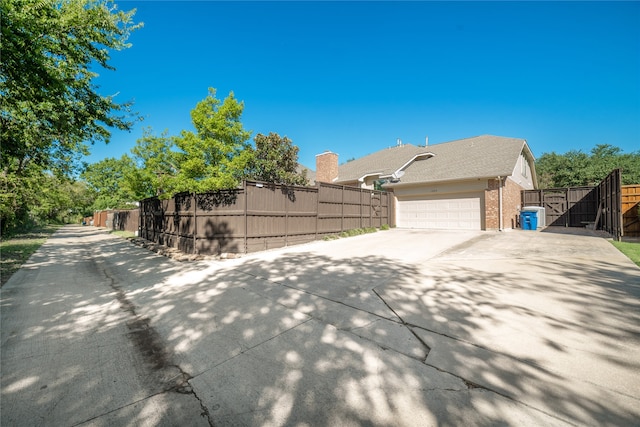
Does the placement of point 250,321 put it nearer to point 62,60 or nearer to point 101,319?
point 101,319

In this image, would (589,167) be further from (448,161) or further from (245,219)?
(245,219)

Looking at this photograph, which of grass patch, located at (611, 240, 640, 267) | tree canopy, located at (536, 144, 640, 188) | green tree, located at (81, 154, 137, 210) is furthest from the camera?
green tree, located at (81, 154, 137, 210)

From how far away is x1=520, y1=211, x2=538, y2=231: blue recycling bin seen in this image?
13719mm

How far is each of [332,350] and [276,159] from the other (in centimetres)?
1415

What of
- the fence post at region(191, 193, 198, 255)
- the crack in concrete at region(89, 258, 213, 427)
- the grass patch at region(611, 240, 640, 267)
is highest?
the fence post at region(191, 193, 198, 255)

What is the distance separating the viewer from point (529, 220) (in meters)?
13.8

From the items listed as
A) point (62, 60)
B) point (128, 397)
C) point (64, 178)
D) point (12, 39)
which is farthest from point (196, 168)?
point (64, 178)

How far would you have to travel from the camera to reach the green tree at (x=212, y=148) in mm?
8453

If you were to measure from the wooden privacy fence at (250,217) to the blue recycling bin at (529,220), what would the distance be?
31.9 ft

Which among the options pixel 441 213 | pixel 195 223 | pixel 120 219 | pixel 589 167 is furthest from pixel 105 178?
pixel 589 167

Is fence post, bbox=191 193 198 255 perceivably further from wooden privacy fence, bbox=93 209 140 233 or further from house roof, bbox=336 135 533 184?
house roof, bbox=336 135 533 184

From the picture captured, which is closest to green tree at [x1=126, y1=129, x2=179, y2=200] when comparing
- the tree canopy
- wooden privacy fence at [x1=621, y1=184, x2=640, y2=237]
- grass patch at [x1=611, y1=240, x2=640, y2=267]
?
grass patch at [x1=611, y1=240, x2=640, y2=267]

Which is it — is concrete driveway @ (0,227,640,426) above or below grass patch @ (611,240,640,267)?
below

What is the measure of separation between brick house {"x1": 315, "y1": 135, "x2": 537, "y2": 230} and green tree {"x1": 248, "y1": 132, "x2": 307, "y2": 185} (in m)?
5.44
